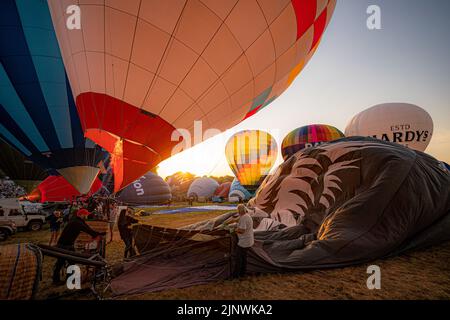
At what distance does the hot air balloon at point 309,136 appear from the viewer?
17.5m

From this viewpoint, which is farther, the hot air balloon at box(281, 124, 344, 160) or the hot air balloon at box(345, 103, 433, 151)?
the hot air balloon at box(281, 124, 344, 160)

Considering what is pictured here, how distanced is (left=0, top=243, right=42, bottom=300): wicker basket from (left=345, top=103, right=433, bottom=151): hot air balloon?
19.7 m

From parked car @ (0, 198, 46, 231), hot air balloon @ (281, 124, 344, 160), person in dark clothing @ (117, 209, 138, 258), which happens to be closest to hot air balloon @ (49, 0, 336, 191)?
person in dark clothing @ (117, 209, 138, 258)

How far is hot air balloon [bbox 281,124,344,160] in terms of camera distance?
1752 cm

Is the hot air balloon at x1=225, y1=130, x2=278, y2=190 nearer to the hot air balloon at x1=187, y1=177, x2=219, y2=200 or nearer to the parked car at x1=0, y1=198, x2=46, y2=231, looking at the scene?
the parked car at x1=0, y1=198, x2=46, y2=231

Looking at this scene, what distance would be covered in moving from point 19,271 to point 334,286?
154 inches

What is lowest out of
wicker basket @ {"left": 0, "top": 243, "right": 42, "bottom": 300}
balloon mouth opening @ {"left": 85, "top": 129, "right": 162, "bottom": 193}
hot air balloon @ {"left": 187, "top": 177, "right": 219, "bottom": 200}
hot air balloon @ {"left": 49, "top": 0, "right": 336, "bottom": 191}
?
hot air balloon @ {"left": 187, "top": 177, "right": 219, "bottom": 200}

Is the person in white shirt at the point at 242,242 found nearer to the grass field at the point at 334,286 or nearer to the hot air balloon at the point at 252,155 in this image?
the grass field at the point at 334,286

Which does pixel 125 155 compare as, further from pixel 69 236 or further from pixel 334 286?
pixel 334 286

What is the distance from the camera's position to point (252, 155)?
2073cm

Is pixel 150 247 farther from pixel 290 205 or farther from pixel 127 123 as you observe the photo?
pixel 290 205

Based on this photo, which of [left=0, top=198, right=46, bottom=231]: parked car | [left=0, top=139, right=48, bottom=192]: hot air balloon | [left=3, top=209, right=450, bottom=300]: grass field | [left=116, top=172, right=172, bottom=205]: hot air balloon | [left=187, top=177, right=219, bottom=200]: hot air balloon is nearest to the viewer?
[left=3, top=209, right=450, bottom=300]: grass field

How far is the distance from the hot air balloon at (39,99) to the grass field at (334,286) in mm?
5591

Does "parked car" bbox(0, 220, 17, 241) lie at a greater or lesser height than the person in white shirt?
lesser
